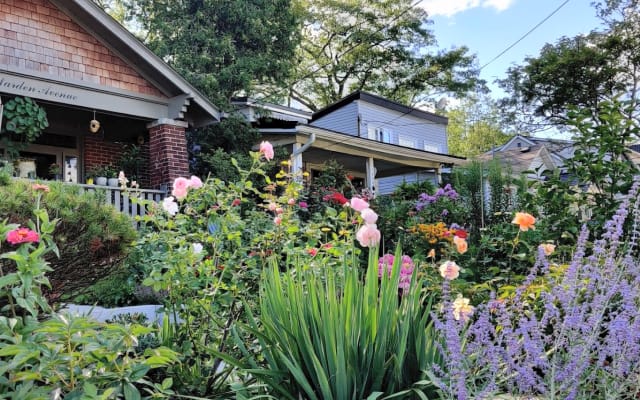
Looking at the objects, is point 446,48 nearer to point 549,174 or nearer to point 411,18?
point 411,18

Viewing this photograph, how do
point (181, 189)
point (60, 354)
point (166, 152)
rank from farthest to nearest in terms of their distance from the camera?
point (166, 152) → point (181, 189) → point (60, 354)

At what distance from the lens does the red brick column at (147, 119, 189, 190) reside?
9352 millimetres

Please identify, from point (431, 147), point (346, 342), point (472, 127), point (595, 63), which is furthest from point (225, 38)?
point (472, 127)

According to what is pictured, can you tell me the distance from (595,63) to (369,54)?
10.9 m

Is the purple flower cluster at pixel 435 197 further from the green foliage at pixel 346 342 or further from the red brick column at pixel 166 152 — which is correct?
the green foliage at pixel 346 342

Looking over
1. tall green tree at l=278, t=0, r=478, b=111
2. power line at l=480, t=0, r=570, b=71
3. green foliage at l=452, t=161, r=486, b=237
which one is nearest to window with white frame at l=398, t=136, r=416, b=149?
power line at l=480, t=0, r=570, b=71

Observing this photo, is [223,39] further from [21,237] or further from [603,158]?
[21,237]

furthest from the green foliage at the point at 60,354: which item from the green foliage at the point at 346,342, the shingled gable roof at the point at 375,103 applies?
the shingled gable roof at the point at 375,103

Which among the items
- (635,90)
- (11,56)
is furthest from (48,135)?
(635,90)

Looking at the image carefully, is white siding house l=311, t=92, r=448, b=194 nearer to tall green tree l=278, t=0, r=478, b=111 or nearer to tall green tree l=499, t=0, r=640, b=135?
tall green tree l=499, t=0, r=640, b=135

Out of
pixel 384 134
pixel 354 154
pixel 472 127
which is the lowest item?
pixel 354 154

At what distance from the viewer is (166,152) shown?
9.38 meters

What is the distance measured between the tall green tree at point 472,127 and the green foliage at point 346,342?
124 feet

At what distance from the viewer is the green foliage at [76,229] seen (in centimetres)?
323
